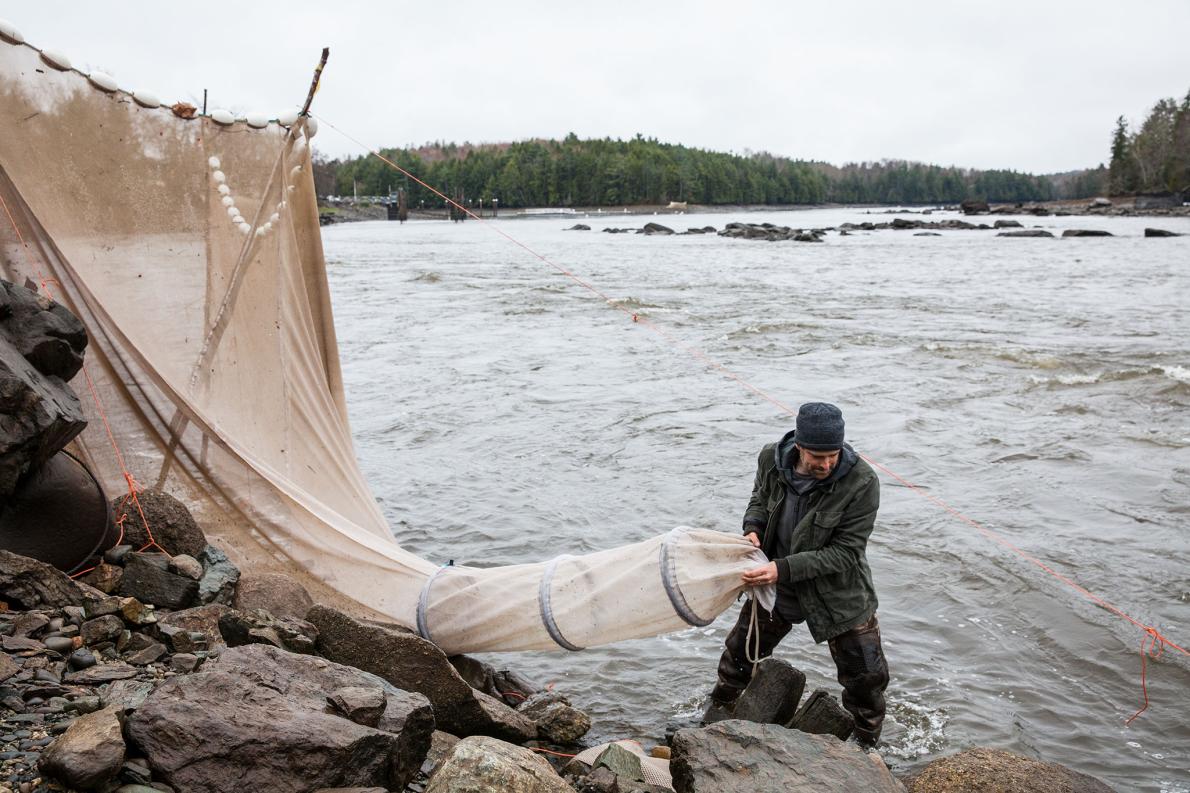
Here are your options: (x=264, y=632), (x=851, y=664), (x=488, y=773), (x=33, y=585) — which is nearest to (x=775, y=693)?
(x=851, y=664)

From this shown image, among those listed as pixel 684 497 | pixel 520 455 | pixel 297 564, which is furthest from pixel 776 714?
pixel 520 455

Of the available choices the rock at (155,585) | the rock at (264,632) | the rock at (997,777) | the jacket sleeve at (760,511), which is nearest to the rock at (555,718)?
the rock at (264,632)

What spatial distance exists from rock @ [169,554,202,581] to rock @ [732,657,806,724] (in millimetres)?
3408

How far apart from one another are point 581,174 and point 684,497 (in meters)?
176

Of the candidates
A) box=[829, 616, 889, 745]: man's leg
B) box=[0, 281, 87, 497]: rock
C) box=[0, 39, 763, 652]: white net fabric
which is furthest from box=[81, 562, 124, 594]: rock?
box=[829, 616, 889, 745]: man's leg

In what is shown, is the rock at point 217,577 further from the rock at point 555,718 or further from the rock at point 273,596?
the rock at point 555,718

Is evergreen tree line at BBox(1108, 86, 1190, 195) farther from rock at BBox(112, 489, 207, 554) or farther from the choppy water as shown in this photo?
rock at BBox(112, 489, 207, 554)

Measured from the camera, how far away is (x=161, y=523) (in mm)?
6258

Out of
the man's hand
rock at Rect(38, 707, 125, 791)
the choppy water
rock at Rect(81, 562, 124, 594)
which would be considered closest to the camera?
rock at Rect(38, 707, 125, 791)

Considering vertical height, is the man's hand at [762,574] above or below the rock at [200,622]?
above

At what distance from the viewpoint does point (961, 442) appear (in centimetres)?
1350

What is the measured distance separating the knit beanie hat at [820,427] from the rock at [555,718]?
2284mm

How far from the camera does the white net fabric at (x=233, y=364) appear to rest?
592 centimetres

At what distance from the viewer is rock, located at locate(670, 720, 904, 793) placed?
14.5 ft
